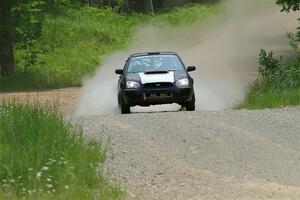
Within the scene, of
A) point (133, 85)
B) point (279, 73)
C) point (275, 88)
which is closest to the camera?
point (133, 85)

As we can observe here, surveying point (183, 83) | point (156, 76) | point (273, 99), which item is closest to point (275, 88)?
point (273, 99)

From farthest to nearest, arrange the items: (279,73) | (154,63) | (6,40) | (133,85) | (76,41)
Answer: (76,41) → (6,40) → (279,73) → (154,63) → (133,85)

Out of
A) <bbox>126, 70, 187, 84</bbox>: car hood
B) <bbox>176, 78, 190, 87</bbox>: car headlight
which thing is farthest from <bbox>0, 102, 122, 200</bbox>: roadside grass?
<bbox>176, 78, 190, 87</bbox>: car headlight

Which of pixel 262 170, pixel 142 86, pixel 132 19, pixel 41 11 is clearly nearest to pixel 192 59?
pixel 41 11

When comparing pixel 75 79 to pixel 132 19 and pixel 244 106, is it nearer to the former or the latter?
pixel 244 106

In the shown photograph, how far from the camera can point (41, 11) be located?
30969 millimetres

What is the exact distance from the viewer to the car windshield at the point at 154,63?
59.7 feet

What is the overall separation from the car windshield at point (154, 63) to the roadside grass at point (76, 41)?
40.9 ft

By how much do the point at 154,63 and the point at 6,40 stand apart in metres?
14.0

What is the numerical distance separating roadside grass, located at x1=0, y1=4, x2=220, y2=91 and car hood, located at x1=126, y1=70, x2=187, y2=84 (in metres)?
13.5

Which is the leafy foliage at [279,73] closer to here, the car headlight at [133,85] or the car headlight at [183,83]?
the car headlight at [183,83]

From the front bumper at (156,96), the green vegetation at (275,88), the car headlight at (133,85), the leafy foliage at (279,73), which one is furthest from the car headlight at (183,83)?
the leafy foliage at (279,73)

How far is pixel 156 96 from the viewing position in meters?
17.2

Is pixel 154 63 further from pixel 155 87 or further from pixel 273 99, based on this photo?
pixel 273 99
